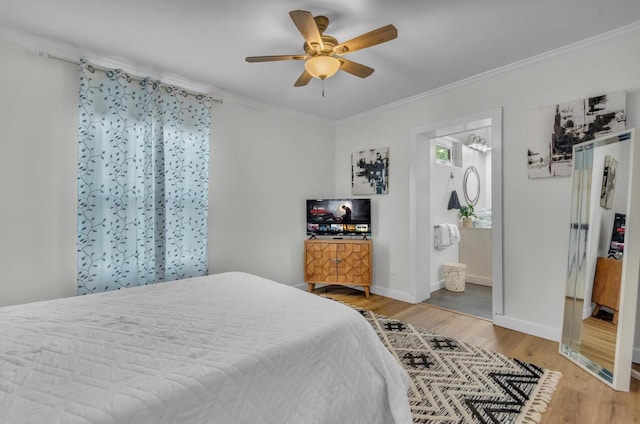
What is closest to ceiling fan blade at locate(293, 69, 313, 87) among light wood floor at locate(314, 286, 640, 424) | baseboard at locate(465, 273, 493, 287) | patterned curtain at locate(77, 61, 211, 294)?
patterned curtain at locate(77, 61, 211, 294)

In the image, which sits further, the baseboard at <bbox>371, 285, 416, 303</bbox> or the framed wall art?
the baseboard at <bbox>371, 285, 416, 303</bbox>

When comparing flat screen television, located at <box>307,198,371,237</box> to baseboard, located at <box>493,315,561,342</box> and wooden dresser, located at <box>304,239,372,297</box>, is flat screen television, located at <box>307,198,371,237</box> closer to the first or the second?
wooden dresser, located at <box>304,239,372,297</box>

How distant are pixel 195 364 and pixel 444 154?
15.8ft

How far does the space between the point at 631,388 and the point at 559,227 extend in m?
1.20

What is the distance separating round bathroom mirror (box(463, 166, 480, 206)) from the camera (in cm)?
519

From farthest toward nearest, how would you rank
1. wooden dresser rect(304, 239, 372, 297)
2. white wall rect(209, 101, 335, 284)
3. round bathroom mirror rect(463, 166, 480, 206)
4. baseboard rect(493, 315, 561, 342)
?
round bathroom mirror rect(463, 166, 480, 206)
wooden dresser rect(304, 239, 372, 297)
white wall rect(209, 101, 335, 284)
baseboard rect(493, 315, 561, 342)

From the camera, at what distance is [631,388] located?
191 cm

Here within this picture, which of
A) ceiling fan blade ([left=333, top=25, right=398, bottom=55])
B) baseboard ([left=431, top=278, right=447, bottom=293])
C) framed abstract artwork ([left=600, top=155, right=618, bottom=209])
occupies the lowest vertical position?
baseboard ([left=431, top=278, right=447, bottom=293])

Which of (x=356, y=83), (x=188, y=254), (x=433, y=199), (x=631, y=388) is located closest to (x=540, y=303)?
(x=631, y=388)

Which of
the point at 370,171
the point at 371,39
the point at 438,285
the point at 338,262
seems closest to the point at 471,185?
the point at 438,285

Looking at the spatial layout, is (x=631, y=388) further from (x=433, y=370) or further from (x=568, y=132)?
(x=568, y=132)

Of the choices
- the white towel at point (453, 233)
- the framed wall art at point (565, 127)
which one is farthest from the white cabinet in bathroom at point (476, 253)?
the framed wall art at point (565, 127)

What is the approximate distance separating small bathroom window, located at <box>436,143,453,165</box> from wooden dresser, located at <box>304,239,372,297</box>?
2000 mm

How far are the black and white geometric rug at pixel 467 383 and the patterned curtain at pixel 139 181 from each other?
7.29 ft
